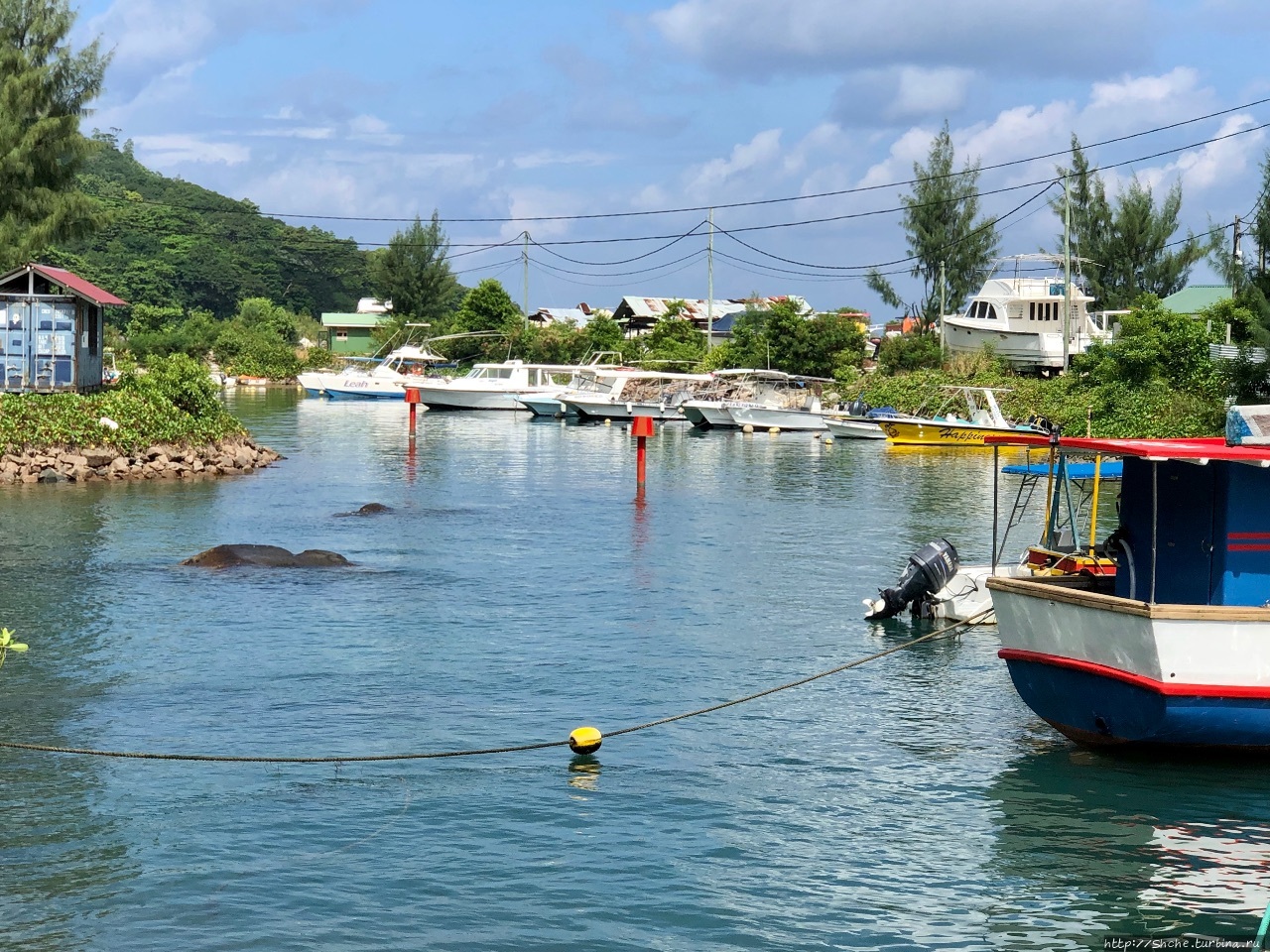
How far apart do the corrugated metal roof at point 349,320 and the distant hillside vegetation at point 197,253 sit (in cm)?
842

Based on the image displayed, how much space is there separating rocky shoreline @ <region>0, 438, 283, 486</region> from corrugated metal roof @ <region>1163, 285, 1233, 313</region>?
42.4 metres

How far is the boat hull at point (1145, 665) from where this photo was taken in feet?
42.4

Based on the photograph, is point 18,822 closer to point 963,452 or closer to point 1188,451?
point 1188,451

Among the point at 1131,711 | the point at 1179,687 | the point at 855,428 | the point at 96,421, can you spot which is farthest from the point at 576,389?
the point at 1179,687

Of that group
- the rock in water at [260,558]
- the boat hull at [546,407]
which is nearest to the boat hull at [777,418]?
the boat hull at [546,407]

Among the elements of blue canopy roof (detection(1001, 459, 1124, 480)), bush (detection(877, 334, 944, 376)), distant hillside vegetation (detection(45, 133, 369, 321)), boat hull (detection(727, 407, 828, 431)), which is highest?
distant hillside vegetation (detection(45, 133, 369, 321))

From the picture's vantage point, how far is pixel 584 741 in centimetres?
1450

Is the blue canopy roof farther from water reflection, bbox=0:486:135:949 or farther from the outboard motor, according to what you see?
water reflection, bbox=0:486:135:949

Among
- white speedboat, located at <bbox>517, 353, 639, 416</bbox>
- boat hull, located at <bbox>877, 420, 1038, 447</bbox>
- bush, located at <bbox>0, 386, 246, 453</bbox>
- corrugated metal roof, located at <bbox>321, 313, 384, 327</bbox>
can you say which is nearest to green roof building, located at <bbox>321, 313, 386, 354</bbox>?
corrugated metal roof, located at <bbox>321, 313, 384, 327</bbox>

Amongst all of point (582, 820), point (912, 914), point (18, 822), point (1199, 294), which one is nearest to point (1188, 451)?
point (912, 914)

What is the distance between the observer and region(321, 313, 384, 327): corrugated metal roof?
137750 mm

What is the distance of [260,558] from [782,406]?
4796 centimetres

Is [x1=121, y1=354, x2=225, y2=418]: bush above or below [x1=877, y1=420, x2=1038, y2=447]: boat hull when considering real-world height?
above

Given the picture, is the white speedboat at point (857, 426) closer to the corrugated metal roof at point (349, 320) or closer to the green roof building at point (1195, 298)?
the green roof building at point (1195, 298)
